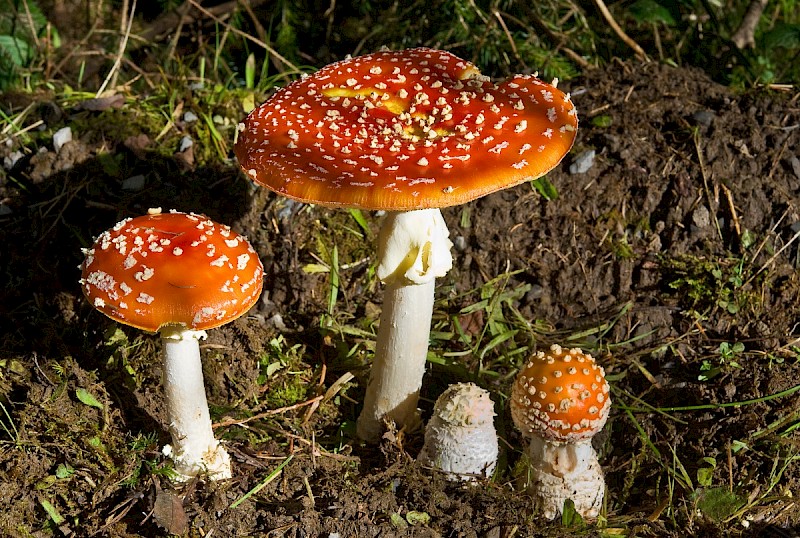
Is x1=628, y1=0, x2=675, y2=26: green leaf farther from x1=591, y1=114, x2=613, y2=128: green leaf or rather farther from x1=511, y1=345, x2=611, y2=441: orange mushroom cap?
x1=511, y1=345, x2=611, y2=441: orange mushroom cap

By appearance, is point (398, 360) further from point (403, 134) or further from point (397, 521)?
point (403, 134)

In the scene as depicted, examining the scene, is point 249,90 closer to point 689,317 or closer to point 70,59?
point 70,59

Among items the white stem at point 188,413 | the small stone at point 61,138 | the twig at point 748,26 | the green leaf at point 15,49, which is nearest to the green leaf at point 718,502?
the white stem at point 188,413

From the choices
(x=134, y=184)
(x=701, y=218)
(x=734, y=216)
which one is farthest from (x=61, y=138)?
(x=734, y=216)

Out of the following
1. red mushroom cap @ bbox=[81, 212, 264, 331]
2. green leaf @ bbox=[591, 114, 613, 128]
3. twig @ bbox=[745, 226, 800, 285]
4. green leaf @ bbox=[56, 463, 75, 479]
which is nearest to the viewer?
red mushroom cap @ bbox=[81, 212, 264, 331]

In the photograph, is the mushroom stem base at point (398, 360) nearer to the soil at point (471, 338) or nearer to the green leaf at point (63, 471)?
the soil at point (471, 338)

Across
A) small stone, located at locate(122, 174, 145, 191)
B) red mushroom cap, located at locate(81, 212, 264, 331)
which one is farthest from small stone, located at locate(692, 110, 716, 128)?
small stone, located at locate(122, 174, 145, 191)
